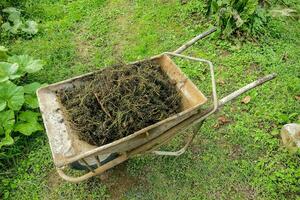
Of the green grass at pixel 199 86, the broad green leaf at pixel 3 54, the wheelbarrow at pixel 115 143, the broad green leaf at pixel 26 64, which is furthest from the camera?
the broad green leaf at pixel 3 54

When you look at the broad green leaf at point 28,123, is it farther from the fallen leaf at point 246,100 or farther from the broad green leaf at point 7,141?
the fallen leaf at point 246,100

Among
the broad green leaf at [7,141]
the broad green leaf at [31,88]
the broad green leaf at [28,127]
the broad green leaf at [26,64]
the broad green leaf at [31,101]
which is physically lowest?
the broad green leaf at [28,127]

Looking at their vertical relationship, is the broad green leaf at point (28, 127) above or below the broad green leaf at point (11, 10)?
below

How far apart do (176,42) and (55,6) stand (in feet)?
8.05

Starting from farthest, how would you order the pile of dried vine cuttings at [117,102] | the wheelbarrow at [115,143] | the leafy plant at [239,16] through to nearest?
the leafy plant at [239,16] < the pile of dried vine cuttings at [117,102] < the wheelbarrow at [115,143]

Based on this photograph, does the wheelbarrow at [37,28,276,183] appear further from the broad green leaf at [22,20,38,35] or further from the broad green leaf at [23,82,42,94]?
the broad green leaf at [22,20,38,35]

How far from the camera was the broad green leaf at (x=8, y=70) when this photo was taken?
389cm

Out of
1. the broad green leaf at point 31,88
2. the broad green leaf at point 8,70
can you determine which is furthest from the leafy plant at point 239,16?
the broad green leaf at point 8,70

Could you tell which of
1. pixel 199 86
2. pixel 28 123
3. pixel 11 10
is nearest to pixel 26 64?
pixel 28 123

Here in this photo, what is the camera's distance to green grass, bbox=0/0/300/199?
3.40m

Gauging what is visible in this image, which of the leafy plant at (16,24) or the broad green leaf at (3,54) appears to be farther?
the leafy plant at (16,24)

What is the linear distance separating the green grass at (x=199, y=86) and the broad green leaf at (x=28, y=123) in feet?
0.55

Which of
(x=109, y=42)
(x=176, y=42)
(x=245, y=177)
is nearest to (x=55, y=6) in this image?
(x=109, y=42)

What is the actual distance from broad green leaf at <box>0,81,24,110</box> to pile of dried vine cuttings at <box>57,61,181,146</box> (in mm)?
1005
